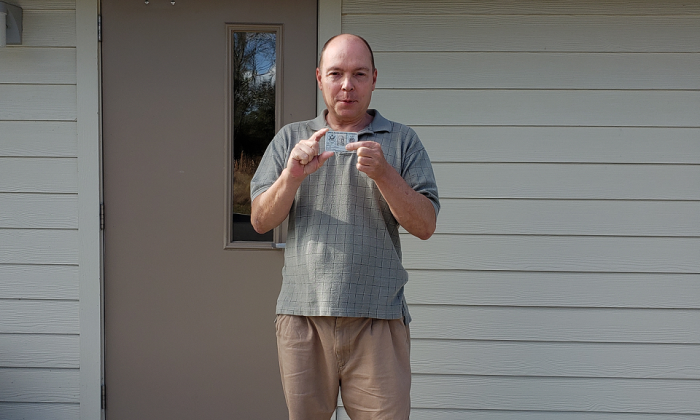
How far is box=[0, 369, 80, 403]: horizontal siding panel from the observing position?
252 cm

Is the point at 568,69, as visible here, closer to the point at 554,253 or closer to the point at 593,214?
the point at 593,214

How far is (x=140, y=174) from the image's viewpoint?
2.46 m

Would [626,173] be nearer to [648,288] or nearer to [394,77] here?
[648,288]

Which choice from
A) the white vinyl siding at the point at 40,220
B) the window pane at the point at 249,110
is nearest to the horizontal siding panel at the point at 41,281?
the white vinyl siding at the point at 40,220

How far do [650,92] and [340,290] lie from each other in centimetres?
171

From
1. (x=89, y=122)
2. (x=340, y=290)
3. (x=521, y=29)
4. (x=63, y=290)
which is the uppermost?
(x=521, y=29)

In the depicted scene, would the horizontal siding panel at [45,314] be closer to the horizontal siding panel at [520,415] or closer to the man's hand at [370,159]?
the horizontal siding panel at [520,415]

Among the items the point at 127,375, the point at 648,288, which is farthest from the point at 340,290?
the point at 648,288

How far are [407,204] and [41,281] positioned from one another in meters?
1.82

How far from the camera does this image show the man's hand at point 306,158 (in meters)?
1.48

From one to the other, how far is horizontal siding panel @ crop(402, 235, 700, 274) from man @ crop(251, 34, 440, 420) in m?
0.82

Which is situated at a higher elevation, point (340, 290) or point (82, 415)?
point (340, 290)

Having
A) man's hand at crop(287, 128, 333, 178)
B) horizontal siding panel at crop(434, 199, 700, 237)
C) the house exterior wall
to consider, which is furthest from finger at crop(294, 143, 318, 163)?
the house exterior wall

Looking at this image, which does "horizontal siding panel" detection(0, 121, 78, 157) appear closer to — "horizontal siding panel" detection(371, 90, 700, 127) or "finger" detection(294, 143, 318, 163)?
"horizontal siding panel" detection(371, 90, 700, 127)
